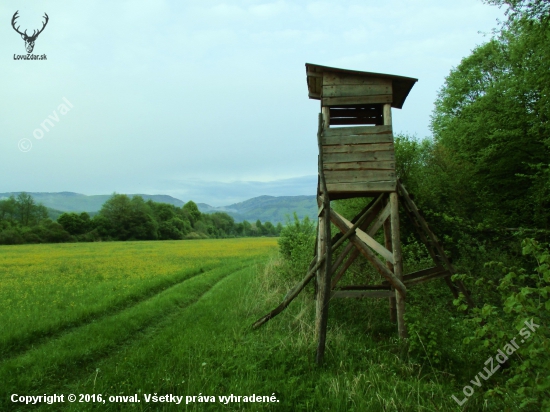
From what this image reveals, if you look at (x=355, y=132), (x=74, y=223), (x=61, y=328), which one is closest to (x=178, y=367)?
(x=61, y=328)

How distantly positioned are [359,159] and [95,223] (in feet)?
246

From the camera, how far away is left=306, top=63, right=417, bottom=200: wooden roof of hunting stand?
795 cm

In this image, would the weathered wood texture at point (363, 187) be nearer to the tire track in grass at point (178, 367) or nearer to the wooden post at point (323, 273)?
the wooden post at point (323, 273)

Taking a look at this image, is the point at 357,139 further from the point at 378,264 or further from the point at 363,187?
the point at 378,264

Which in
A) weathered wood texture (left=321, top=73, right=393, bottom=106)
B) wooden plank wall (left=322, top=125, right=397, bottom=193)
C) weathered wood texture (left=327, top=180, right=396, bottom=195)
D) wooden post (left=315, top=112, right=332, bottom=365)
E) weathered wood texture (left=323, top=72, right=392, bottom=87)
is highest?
weathered wood texture (left=323, top=72, right=392, bottom=87)

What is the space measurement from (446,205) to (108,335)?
1399 centimetres

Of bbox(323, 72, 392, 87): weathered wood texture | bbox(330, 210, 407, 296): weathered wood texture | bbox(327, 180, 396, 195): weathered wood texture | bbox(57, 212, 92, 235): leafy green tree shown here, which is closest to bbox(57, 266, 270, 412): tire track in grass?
bbox(330, 210, 407, 296): weathered wood texture

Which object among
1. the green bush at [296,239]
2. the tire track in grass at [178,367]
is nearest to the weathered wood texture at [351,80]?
the green bush at [296,239]

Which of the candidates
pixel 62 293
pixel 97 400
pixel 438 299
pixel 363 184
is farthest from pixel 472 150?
pixel 62 293

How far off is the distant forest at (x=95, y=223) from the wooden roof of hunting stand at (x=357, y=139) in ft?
156

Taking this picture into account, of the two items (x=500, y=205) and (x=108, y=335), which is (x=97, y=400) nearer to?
(x=108, y=335)

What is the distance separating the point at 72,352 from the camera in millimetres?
6598

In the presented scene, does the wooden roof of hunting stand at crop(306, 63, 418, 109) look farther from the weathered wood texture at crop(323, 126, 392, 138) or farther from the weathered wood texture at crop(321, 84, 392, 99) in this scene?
the weathered wood texture at crop(323, 126, 392, 138)

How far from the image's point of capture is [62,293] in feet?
42.0
